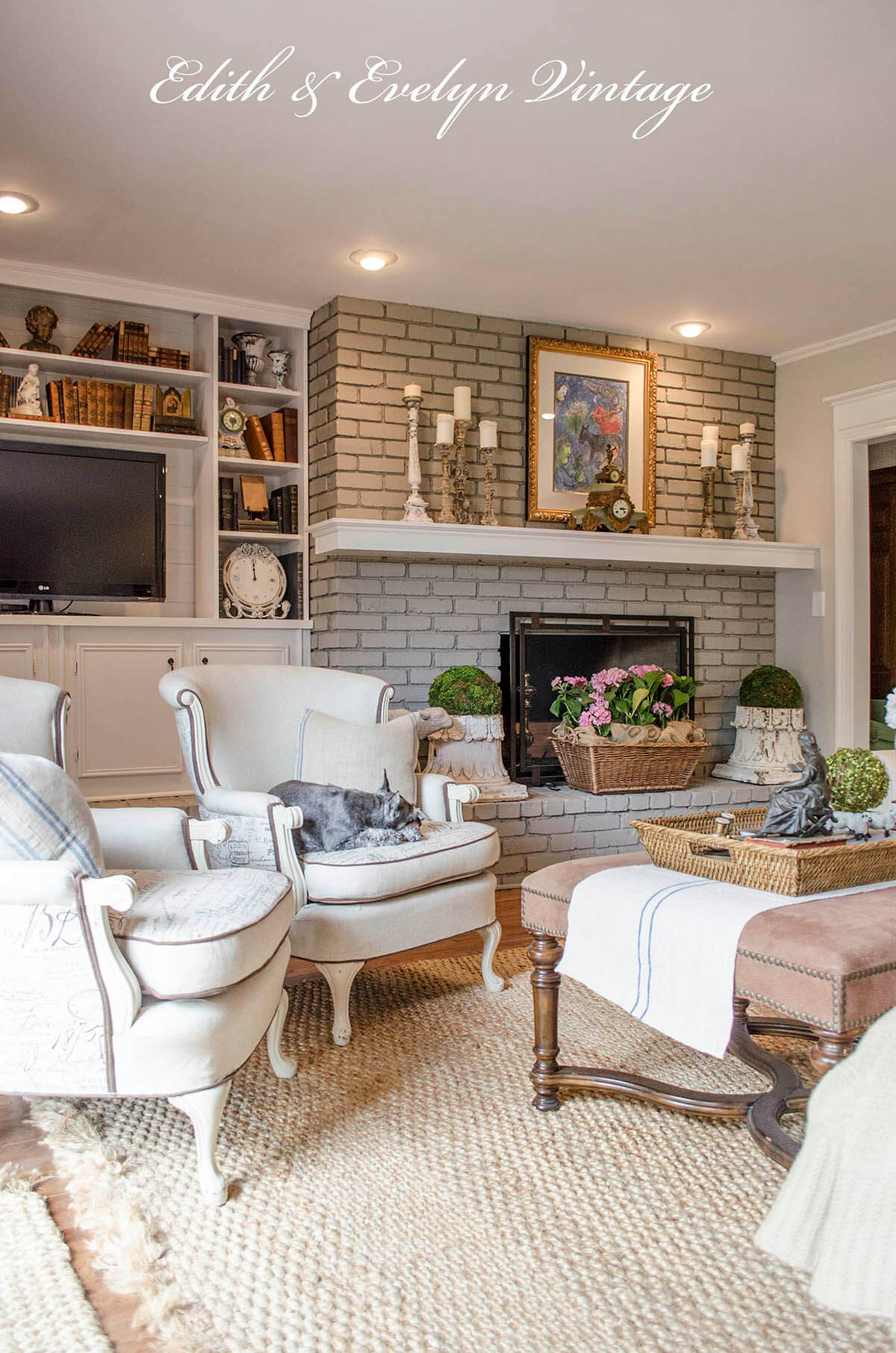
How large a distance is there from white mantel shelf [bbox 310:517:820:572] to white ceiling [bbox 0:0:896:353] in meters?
0.96

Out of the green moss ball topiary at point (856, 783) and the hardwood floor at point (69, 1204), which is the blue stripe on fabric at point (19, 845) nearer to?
the hardwood floor at point (69, 1204)

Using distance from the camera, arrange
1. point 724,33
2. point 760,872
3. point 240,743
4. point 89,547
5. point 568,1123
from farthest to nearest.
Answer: point 89,547 < point 240,743 < point 724,33 < point 568,1123 < point 760,872

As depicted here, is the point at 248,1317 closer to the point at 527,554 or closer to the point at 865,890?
the point at 865,890

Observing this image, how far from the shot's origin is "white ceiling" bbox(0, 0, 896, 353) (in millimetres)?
2428

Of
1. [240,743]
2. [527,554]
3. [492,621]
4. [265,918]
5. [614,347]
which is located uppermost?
[614,347]

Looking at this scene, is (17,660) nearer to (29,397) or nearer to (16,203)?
(29,397)

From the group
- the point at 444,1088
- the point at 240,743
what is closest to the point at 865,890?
the point at 444,1088

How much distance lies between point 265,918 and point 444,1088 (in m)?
0.62

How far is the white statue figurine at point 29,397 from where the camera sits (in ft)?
13.0

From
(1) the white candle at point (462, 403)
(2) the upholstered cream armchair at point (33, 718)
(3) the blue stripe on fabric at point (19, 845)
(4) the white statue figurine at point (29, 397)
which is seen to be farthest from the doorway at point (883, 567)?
(3) the blue stripe on fabric at point (19, 845)

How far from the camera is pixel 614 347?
15.5 ft

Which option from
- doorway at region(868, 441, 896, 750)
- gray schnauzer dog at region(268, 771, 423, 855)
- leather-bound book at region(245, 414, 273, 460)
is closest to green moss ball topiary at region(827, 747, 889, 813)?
gray schnauzer dog at region(268, 771, 423, 855)

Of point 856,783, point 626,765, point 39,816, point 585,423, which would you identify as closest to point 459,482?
point 585,423

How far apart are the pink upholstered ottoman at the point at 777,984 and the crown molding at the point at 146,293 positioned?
10.1 ft
